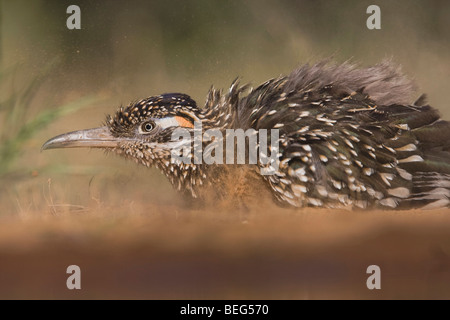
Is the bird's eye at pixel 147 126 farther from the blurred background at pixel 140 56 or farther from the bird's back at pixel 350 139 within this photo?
the bird's back at pixel 350 139

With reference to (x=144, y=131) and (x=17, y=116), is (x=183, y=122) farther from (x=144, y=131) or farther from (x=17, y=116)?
(x=17, y=116)

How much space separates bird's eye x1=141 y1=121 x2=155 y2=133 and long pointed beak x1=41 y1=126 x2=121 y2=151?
113 mm

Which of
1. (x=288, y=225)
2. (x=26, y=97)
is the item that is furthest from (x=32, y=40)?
(x=288, y=225)

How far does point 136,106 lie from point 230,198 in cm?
55

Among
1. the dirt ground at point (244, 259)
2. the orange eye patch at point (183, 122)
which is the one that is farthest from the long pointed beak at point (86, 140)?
the dirt ground at point (244, 259)

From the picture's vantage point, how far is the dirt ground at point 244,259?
2164mm

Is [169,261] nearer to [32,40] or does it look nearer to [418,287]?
[418,287]

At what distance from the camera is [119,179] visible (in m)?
2.74

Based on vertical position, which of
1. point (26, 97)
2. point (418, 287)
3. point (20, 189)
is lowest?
point (418, 287)

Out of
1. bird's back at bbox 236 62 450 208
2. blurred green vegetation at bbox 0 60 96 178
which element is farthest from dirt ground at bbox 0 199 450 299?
blurred green vegetation at bbox 0 60 96 178

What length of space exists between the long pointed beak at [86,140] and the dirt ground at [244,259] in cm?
45

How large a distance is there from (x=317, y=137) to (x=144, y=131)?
69 cm

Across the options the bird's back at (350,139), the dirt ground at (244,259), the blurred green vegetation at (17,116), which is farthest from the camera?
the blurred green vegetation at (17,116)

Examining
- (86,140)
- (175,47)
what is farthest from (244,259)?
(175,47)
